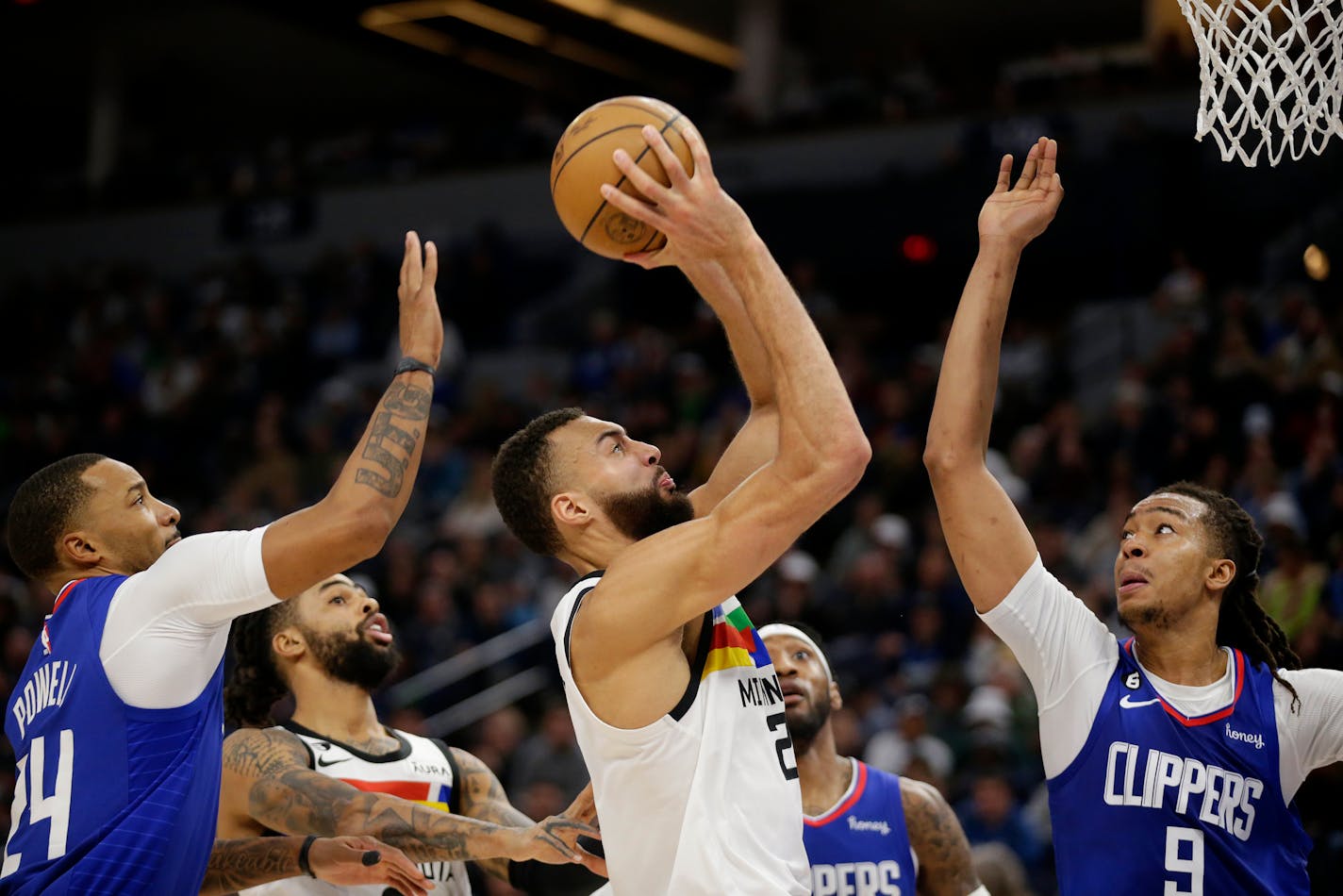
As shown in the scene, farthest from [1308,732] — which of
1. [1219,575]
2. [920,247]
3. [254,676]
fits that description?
[920,247]

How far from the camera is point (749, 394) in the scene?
14.7ft

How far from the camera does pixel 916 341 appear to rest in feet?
55.3

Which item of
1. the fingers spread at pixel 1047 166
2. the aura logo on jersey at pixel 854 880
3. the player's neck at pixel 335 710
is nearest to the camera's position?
the fingers spread at pixel 1047 166

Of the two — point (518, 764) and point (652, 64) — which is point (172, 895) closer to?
point (518, 764)

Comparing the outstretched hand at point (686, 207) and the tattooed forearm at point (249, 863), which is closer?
the outstretched hand at point (686, 207)

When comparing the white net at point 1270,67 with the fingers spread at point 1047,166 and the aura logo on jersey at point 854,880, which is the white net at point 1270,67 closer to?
the fingers spread at point 1047,166

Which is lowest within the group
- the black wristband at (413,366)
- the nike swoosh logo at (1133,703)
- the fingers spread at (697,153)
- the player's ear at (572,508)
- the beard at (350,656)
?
the nike swoosh logo at (1133,703)

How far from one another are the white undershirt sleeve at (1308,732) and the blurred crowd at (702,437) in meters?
2.60

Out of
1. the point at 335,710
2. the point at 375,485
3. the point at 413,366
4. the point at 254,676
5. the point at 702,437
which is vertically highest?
the point at 702,437

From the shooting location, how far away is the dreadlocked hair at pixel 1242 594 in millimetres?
4316

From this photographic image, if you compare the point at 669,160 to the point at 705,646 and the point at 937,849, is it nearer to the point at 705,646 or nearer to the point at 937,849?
the point at 705,646

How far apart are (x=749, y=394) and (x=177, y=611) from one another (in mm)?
1706

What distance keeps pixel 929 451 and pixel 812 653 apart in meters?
1.28

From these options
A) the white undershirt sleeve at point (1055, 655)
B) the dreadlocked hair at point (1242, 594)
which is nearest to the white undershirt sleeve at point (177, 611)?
the white undershirt sleeve at point (1055, 655)
